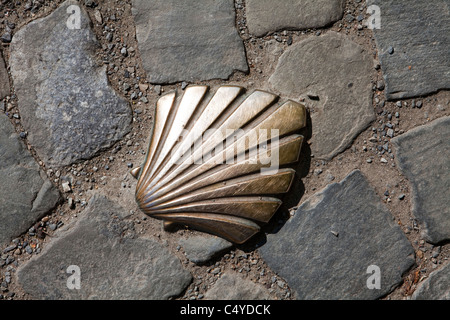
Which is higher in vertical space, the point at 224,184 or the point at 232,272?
the point at 224,184

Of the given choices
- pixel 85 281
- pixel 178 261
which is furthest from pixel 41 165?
pixel 178 261

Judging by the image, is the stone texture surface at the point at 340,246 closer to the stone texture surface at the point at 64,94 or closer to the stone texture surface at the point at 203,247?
the stone texture surface at the point at 203,247

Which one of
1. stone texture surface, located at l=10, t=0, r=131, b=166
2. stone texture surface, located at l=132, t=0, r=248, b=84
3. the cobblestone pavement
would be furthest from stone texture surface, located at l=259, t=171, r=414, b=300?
stone texture surface, located at l=10, t=0, r=131, b=166

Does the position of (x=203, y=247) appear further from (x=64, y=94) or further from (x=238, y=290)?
(x=64, y=94)

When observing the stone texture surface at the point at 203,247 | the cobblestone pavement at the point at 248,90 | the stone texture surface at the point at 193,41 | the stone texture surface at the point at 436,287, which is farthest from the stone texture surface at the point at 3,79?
the stone texture surface at the point at 436,287

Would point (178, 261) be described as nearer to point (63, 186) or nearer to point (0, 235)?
point (63, 186)

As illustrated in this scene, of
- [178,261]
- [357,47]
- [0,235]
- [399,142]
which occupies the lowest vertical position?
[178,261]

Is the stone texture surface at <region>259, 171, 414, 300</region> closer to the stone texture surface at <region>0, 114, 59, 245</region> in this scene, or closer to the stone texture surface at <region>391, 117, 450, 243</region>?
the stone texture surface at <region>391, 117, 450, 243</region>
